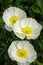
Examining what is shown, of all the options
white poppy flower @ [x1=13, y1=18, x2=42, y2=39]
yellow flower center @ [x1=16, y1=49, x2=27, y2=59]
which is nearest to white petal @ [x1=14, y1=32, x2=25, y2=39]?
white poppy flower @ [x1=13, y1=18, x2=42, y2=39]

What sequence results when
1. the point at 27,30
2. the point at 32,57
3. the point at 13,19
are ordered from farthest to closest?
the point at 13,19
the point at 27,30
the point at 32,57

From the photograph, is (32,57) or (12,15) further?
(12,15)

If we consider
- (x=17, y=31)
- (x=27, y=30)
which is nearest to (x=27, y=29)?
(x=27, y=30)

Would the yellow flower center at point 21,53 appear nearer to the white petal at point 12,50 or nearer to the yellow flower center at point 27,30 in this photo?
the white petal at point 12,50

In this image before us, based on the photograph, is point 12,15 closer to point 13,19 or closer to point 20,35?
point 13,19

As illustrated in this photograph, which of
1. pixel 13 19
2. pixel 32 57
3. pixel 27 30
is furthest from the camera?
pixel 13 19

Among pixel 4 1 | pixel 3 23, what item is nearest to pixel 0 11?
pixel 4 1

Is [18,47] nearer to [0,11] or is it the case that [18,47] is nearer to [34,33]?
[34,33]
